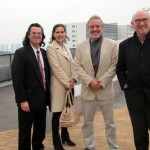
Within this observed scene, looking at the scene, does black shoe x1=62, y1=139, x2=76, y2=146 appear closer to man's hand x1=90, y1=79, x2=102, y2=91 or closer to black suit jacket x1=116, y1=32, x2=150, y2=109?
man's hand x1=90, y1=79, x2=102, y2=91

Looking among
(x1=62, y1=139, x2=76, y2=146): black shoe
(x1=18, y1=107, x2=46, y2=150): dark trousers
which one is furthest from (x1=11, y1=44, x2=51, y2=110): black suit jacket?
(x1=62, y1=139, x2=76, y2=146): black shoe

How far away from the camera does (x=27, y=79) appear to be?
3.80 metres

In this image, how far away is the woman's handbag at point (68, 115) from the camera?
13.6 feet

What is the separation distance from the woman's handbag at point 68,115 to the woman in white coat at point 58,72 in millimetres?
70

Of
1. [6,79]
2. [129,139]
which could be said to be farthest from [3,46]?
[129,139]

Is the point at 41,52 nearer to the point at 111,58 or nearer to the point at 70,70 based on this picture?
the point at 70,70

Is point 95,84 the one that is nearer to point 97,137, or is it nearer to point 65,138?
point 65,138

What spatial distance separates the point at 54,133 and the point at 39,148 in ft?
0.96

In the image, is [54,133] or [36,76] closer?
[36,76]

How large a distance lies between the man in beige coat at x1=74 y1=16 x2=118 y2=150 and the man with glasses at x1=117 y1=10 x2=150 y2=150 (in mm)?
352

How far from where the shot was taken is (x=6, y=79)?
1076cm

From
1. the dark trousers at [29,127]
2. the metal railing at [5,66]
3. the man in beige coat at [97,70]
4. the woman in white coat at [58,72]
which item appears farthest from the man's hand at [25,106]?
the metal railing at [5,66]

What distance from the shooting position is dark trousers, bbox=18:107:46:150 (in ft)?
12.8

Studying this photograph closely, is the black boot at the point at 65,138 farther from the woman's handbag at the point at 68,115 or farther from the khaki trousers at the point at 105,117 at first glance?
the woman's handbag at the point at 68,115
